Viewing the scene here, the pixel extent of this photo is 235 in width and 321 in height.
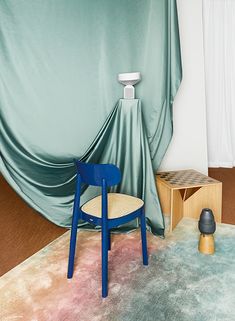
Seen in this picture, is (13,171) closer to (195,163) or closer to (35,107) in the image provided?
(35,107)

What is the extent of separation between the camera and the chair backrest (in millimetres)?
1581

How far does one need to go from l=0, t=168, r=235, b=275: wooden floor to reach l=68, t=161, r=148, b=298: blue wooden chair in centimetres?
47

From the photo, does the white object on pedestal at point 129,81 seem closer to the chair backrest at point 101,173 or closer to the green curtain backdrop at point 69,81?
the green curtain backdrop at point 69,81

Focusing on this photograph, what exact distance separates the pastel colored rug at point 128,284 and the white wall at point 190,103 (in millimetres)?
767

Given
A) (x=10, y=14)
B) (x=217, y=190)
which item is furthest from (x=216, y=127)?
(x=10, y=14)

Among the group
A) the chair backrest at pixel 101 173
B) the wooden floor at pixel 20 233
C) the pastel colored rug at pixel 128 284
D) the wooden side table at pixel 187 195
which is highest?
the chair backrest at pixel 101 173

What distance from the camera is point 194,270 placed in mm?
1815

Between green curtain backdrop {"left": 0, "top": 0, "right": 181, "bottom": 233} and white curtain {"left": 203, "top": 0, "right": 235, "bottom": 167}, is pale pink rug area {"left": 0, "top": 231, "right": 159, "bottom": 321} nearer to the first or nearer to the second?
green curtain backdrop {"left": 0, "top": 0, "right": 181, "bottom": 233}

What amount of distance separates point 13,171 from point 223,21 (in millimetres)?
2934

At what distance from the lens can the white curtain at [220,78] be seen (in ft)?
11.9

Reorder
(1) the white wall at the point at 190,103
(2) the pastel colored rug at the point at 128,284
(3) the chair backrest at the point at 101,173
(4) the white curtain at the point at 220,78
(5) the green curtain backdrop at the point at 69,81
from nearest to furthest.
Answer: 1. (2) the pastel colored rug at the point at 128,284
2. (3) the chair backrest at the point at 101,173
3. (5) the green curtain backdrop at the point at 69,81
4. (1) the white wall at the point at 190,103
5. (4) the white curtain at the point at 220,78

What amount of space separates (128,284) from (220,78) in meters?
2.89

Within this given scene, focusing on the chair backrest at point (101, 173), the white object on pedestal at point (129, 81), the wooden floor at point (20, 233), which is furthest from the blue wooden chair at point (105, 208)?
the white object on pedestal at point (129, 81)

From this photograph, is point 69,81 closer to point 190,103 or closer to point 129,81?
point 129,81
